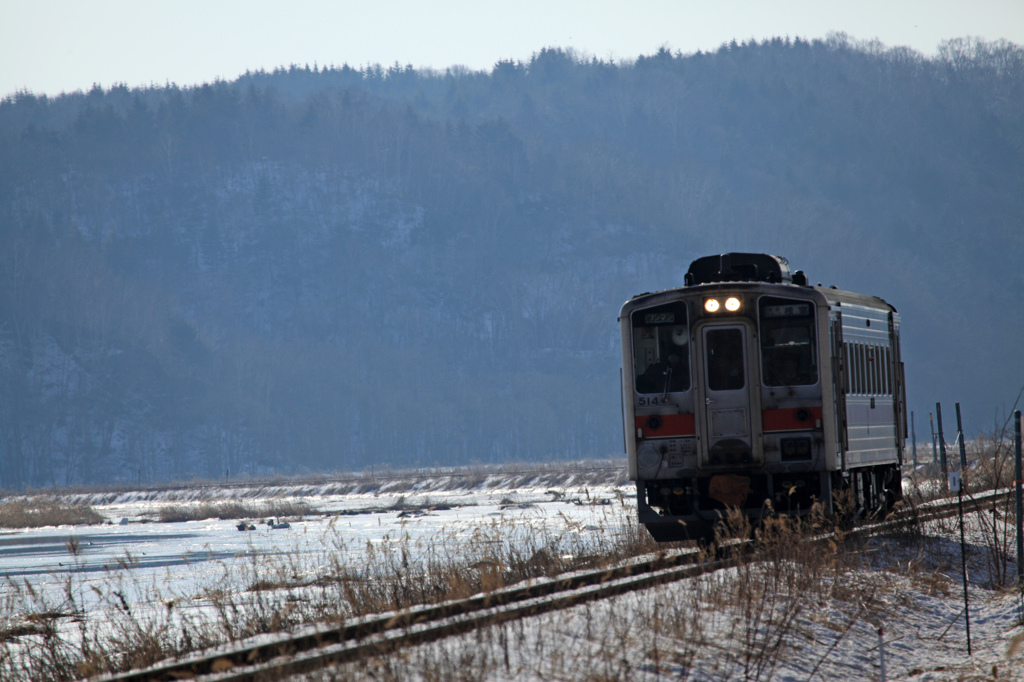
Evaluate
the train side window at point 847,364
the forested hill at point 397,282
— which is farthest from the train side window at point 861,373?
the forested hill at point 397,282

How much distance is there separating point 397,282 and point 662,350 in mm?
145863

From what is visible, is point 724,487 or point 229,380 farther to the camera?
point 229,380

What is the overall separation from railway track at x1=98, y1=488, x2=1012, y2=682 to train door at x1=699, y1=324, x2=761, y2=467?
2713mm

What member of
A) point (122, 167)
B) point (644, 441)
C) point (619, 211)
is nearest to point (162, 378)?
point (122, 167)

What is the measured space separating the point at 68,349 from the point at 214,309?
20632 millimetres

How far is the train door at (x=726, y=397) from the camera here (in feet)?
46.4

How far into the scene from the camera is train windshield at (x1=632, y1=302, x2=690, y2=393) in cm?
1448

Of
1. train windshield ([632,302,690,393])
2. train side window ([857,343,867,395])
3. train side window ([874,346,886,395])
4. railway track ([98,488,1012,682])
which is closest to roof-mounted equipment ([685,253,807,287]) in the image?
train windshield ([632,302,690,393])

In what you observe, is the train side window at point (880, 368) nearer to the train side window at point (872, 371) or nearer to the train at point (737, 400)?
the train side window at point (872, 371)

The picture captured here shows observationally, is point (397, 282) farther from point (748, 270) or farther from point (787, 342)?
point (787, 342)

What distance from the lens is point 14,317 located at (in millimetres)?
160125

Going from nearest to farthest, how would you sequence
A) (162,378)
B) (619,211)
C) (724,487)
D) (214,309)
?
(724,487)
(162,378)
(214,309)
(619,211)

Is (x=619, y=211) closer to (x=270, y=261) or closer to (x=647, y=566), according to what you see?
(x=270, y=261)

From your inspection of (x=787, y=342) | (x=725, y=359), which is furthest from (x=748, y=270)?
(x=725, y=359)
